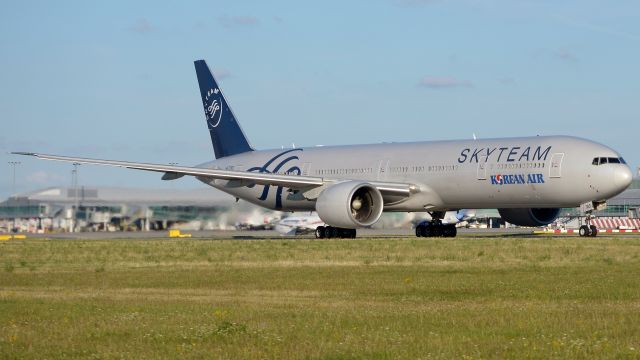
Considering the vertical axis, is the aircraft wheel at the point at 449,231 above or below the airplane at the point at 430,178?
below

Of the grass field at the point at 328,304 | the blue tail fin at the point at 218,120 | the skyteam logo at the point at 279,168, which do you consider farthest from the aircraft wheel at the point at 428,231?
the grass field at the point at 328,304

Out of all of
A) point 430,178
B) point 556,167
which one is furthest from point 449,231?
point 556,167

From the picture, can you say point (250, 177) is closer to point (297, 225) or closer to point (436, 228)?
point (436, 228)

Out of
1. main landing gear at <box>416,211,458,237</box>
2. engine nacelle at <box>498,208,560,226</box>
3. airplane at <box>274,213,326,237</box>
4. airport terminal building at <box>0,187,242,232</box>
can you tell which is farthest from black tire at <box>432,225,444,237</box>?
airplane at <box>274,213,326,237</box>

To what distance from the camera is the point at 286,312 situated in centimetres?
1638

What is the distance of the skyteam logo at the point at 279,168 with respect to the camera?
50375 millimetres

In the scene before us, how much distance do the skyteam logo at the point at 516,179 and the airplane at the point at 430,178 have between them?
0.13 feet

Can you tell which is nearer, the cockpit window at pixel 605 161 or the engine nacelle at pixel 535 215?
the cockpit window at pixel 605 161

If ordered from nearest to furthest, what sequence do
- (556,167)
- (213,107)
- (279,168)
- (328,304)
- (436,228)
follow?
(328,304) < (556,167) < (436,228) < (279,168) < (213,107)

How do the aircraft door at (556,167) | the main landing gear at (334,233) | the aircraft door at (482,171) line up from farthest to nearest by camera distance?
the main landing gear at (334,233) → the aircraft door at (482,171) → the aircraft door at (556,167)

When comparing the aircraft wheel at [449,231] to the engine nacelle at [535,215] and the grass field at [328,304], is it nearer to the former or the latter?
the engine nacelle at [535,215]

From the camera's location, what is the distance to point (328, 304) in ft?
58.2

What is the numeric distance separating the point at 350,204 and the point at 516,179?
6569mm

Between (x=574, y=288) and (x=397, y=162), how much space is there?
2613 cm
